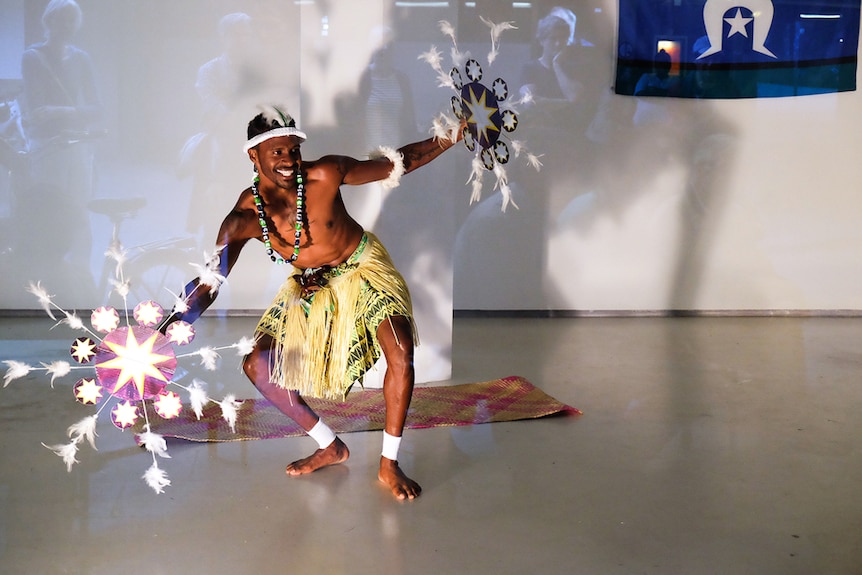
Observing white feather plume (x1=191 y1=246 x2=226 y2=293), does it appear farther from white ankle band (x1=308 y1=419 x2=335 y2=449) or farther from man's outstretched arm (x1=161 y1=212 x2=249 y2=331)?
white ankle band (x1=308 y1=419 x2=335 y2=449)

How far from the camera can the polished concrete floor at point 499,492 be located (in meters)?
1.90

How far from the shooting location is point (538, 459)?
2.54 metres

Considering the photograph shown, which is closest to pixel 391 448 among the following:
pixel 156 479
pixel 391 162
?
pixel 156 479

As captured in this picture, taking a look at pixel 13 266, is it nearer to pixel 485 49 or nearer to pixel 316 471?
pixel 316 471

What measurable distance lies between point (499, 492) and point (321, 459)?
1.61 ft

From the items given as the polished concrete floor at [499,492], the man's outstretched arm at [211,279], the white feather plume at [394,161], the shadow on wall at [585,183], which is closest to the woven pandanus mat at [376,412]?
the polished concrete floor at [499,492]

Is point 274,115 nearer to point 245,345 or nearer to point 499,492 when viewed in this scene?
point 245,345

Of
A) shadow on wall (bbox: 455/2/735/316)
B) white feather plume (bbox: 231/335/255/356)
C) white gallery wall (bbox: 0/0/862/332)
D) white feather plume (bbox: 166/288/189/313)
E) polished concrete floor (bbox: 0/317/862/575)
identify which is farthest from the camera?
shadow on wall (bbox: 455/2/735/316)

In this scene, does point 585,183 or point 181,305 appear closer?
point 181,305

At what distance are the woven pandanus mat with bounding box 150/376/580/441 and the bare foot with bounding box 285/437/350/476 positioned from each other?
0.31 metres

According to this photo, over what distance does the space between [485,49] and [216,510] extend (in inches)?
112

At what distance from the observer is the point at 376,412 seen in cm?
296

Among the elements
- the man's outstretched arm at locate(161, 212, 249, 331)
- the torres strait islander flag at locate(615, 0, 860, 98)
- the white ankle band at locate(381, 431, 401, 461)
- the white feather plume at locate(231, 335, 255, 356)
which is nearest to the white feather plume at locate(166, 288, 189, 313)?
the man's outstretched arm at locate(161, 212, 249, 331)

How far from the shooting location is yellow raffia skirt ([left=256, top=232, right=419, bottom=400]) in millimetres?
2355
